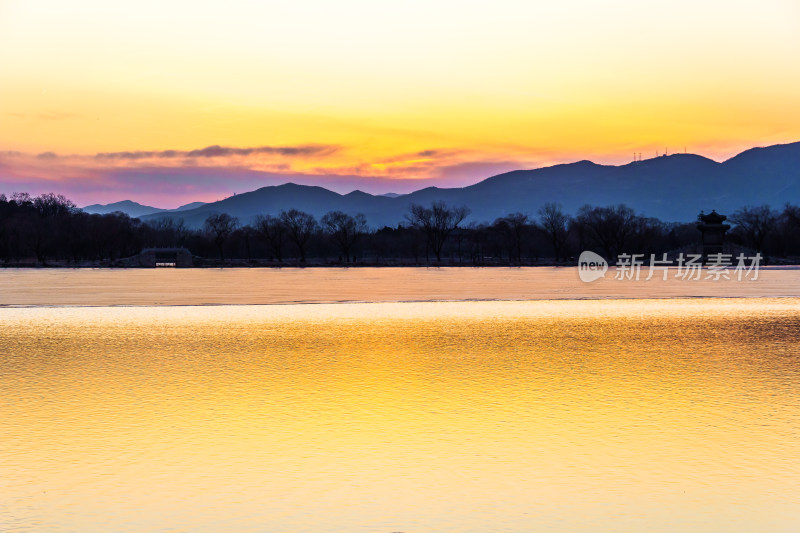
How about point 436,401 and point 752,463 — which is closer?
point 752,463

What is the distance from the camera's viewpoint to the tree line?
5438 inches

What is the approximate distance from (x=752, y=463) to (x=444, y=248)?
181m

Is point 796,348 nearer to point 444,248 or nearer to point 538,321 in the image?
point 538,321

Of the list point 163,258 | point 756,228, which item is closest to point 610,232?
point 756,228

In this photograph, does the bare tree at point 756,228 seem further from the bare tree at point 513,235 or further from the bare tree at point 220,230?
the bare tree at point 220,230

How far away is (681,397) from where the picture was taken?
564 inches

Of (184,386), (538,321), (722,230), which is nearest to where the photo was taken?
(184,386)

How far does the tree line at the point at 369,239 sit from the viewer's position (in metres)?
138

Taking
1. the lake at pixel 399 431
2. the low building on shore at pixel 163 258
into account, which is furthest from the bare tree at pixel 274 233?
the lake at pixel 399 431

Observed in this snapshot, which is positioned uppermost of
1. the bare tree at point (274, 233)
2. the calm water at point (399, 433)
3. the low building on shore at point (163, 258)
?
the bare tree at point (274, 233)

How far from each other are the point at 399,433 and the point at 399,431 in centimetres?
13

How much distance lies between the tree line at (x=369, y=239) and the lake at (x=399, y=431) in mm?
A: 107698

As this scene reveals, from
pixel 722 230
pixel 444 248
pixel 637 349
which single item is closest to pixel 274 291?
pixel 637 349

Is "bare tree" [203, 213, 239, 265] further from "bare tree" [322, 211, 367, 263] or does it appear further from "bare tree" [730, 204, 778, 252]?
"bare tree" [730, 204, 778, 252]
